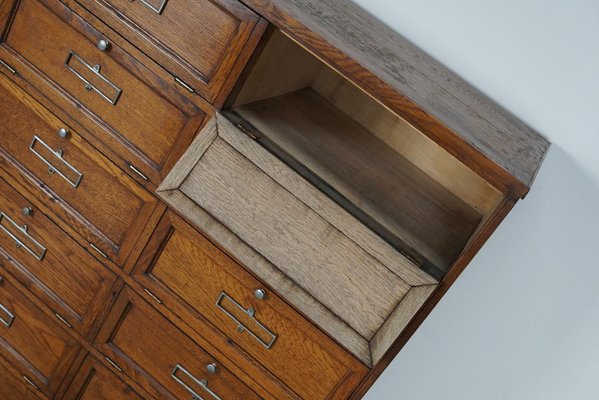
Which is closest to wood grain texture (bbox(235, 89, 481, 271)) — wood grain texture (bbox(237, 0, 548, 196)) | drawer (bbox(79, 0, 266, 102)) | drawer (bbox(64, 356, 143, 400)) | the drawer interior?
the drawer interior

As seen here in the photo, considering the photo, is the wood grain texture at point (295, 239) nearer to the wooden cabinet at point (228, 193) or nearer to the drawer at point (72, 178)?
the wooden cabinet at point (228, 193)

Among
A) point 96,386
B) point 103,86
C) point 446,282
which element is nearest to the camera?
point 446,282

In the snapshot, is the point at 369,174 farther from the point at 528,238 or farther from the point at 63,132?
the point at 63,132

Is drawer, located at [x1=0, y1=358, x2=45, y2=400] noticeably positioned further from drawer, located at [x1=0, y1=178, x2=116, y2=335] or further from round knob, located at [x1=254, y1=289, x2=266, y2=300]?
round knob, located at [x1=254, y1=289, x2=266, y2=300]

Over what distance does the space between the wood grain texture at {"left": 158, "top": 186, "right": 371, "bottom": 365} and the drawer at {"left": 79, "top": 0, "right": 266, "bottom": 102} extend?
208 mm

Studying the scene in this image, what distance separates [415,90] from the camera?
1.63 meters

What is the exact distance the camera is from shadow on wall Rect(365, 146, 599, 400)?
6.89 ft

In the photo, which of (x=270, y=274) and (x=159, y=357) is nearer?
(x=270, y=274)

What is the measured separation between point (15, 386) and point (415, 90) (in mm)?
1299

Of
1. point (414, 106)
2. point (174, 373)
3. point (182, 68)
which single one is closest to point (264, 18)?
point (182, 68)

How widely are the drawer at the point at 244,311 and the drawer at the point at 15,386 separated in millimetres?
523

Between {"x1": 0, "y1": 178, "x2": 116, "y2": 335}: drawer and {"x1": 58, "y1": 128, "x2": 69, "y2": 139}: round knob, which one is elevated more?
{"x1": 58, "y1": 128, "x2": 69, "y2": 139}: round knob

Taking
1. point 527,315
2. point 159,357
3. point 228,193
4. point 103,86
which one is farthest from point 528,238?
point 103,86

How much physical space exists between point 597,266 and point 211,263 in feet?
3.19
